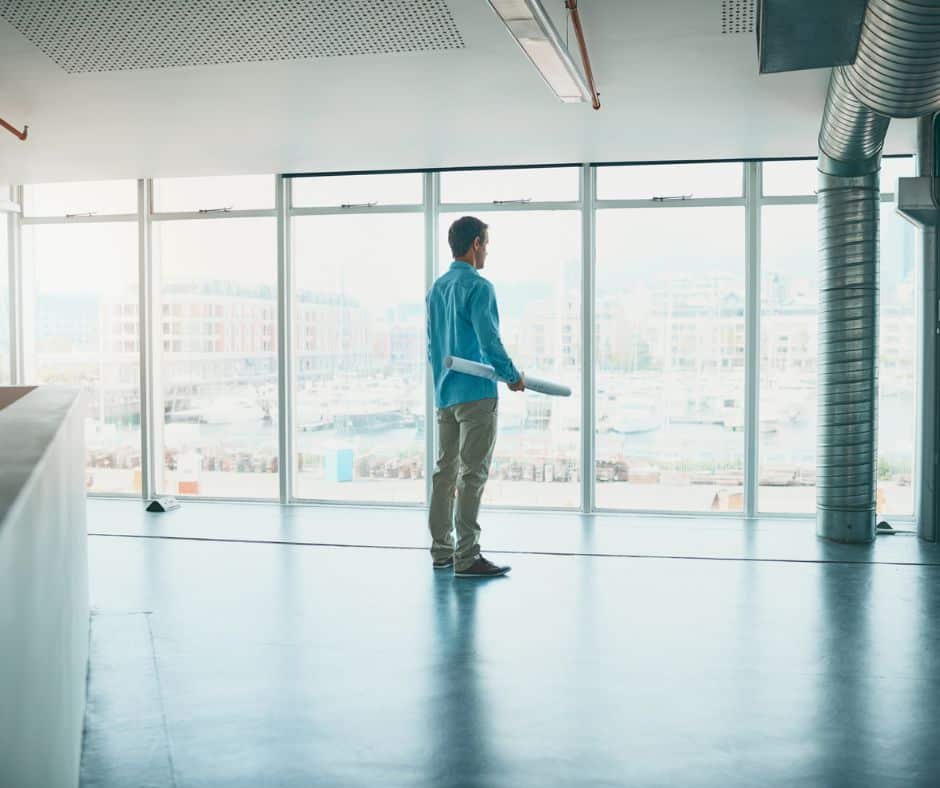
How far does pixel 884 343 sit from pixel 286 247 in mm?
4203

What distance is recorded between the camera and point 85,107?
16.1 ft

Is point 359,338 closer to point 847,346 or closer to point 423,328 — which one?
point 423,328

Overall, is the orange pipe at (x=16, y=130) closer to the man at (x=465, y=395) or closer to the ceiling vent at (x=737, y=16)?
the man at (x=465, y=395)

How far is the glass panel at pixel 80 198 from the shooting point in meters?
7.24

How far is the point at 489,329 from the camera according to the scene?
13.9 ft

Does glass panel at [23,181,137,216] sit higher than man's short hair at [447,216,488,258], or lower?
higher

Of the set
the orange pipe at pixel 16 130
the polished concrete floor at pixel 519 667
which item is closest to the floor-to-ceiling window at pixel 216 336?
the orange pipe at pixel 16 130

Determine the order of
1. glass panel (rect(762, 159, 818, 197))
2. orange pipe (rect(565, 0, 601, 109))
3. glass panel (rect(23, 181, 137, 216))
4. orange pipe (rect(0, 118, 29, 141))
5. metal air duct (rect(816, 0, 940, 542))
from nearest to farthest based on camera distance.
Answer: orange pipe (rect(565, 0, 601, 109))
orange pipe (rect(0, 118, 29, 141))
metal air duct (rect(816, 0, 940, 542))
glass panel (rect(762, 159, 818, 197))
glass panel (rect(23, 181, 137, 216))

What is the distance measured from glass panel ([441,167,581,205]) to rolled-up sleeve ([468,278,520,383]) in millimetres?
2598

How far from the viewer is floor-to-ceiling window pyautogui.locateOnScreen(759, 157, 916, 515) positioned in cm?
620

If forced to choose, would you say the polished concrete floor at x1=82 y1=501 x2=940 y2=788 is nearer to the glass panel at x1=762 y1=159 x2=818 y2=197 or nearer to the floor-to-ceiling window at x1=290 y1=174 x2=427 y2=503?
the floor-to-ceiling window at x1=290 y1=174 x2=427 y2=503

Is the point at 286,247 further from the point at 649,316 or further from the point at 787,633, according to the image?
the point at 787,633

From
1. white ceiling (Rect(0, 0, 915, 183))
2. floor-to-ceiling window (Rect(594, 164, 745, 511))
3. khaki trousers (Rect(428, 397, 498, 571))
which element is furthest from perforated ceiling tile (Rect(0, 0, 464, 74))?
floor-to-ceiling window (Rect(594, 164, 745, 511))

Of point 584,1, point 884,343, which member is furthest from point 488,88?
point 884,343
